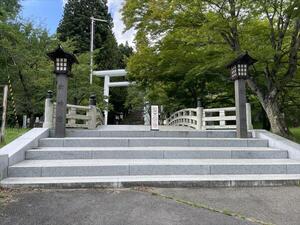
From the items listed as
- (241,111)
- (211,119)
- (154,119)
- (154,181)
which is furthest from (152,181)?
(211,119)

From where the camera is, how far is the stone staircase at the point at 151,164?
4.89 m

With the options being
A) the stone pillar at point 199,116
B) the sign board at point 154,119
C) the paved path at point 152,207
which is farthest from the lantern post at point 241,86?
the paved path at point 152,207

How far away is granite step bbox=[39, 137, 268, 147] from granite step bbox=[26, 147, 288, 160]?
375 millimetres

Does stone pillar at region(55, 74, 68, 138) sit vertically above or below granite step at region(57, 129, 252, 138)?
above

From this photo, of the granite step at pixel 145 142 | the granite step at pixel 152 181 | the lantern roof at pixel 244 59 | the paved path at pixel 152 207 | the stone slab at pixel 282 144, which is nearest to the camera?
the paved path at pixel 152 207

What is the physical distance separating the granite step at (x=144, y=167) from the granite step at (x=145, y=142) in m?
0.97

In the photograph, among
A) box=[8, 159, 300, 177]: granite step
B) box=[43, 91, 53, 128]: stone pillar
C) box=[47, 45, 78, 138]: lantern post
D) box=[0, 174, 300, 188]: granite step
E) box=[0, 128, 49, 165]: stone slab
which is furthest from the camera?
box=[43, 91, 53, 128]: stone pillar

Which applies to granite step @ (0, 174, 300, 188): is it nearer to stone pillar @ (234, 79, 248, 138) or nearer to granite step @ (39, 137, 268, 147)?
granite step @ (39, 137, 268, 147)

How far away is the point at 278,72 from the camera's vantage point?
11125 mm

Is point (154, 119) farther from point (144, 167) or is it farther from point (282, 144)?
point (282, 144)

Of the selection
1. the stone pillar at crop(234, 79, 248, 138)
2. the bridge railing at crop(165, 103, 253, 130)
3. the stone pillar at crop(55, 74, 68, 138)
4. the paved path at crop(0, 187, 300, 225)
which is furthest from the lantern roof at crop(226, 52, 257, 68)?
the stone pillar at crop(55, 74, 68, 138)

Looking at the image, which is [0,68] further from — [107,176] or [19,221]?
[19,221]

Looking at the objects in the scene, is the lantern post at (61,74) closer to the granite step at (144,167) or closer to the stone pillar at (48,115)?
the stone pillar at (48,115)

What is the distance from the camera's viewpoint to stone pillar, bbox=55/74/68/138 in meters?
7.18
